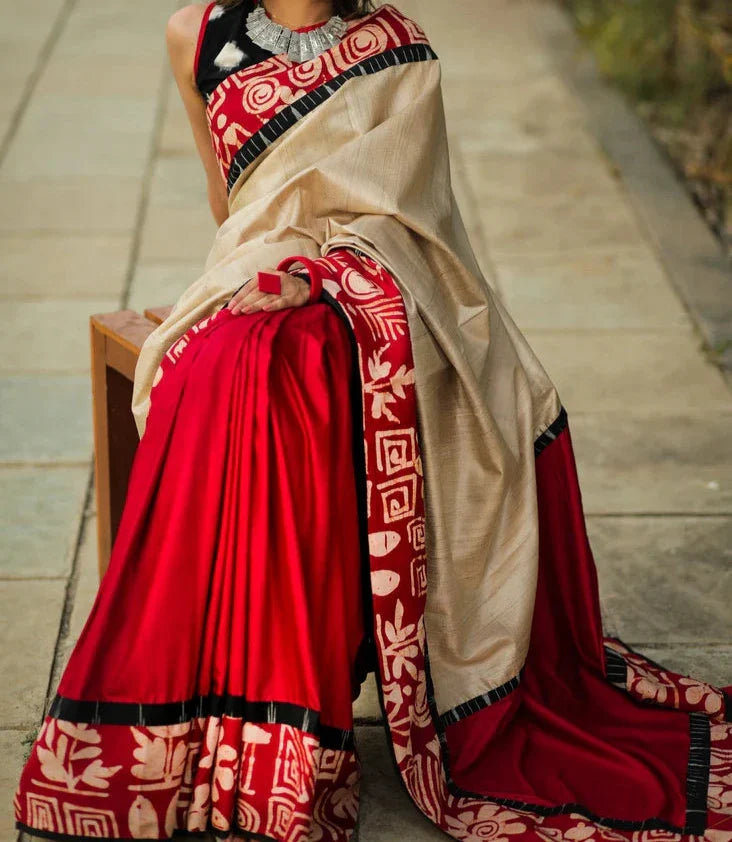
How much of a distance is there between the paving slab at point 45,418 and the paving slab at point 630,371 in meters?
1.38

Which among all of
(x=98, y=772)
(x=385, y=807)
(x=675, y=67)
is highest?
(x=98, y=772)

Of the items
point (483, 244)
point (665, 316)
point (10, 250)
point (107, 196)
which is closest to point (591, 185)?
point (483, 244)

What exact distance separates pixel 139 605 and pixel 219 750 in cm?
27

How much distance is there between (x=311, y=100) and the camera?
7.52 ft

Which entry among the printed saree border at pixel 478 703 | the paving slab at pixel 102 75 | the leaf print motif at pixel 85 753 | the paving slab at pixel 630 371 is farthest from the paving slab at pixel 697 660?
the paving slab at pixel 102 75

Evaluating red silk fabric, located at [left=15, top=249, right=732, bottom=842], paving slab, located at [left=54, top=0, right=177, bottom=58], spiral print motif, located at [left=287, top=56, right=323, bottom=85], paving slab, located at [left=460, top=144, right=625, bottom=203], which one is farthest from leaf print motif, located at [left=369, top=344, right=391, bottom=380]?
paving slab, located at [left=54, top=0, right=177, bottom=58]

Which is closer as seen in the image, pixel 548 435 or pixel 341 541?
pixel 341 541

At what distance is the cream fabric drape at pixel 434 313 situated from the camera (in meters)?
2.24

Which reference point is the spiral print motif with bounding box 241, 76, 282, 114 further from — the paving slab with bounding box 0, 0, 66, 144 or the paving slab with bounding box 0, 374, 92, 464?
the paving slab with bounding box 0, 0, 66, 144

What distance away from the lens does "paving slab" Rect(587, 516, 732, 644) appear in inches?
112

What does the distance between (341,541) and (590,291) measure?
8.61 feet

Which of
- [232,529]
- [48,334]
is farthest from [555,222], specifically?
[232,529]

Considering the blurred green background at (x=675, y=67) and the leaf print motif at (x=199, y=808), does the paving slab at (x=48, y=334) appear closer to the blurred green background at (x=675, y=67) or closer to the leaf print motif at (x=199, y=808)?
the leaf print motif at (x=199, y=808)

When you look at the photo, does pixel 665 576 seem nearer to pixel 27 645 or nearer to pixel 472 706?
pixel 472 706
